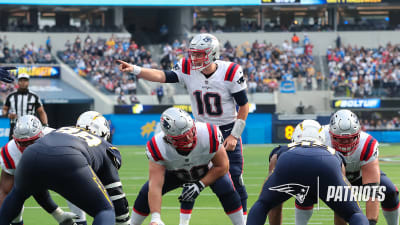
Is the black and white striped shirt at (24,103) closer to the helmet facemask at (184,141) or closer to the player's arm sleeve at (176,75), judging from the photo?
the player's arm sleeve at (176,75)

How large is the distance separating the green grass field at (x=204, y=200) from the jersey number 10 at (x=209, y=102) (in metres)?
1.50

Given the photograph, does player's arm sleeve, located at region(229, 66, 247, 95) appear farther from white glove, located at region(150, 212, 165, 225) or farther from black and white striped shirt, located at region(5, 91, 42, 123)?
black and white striped shirt, located at region(5, 91, 42, 123)

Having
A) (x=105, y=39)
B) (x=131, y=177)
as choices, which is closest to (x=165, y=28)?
(x=105, y=39)

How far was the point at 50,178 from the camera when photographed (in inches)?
215

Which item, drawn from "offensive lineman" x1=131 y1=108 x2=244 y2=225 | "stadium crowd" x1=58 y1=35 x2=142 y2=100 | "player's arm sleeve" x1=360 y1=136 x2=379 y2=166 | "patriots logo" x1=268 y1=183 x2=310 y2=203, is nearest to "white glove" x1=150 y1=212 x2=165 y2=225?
"offensive lineman" x1=131 y1=108 x2=244 y2=225

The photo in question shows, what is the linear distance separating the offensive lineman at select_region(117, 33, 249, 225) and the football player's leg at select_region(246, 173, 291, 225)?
1.38 m

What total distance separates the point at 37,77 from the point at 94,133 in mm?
25175

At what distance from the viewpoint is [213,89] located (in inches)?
294

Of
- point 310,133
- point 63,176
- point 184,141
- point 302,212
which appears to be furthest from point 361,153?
point 63,176

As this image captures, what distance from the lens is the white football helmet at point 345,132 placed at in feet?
20.5

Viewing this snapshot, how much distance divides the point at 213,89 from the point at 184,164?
1537 mm

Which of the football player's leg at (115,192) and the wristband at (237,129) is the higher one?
the wristband at (237,129)

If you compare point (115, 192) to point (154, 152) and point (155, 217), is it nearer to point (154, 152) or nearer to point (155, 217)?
point (154, 152)

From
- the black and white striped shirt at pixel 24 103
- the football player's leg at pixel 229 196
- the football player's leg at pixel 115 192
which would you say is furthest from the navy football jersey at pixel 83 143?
the black and white striped shirt at pixel 24 103
